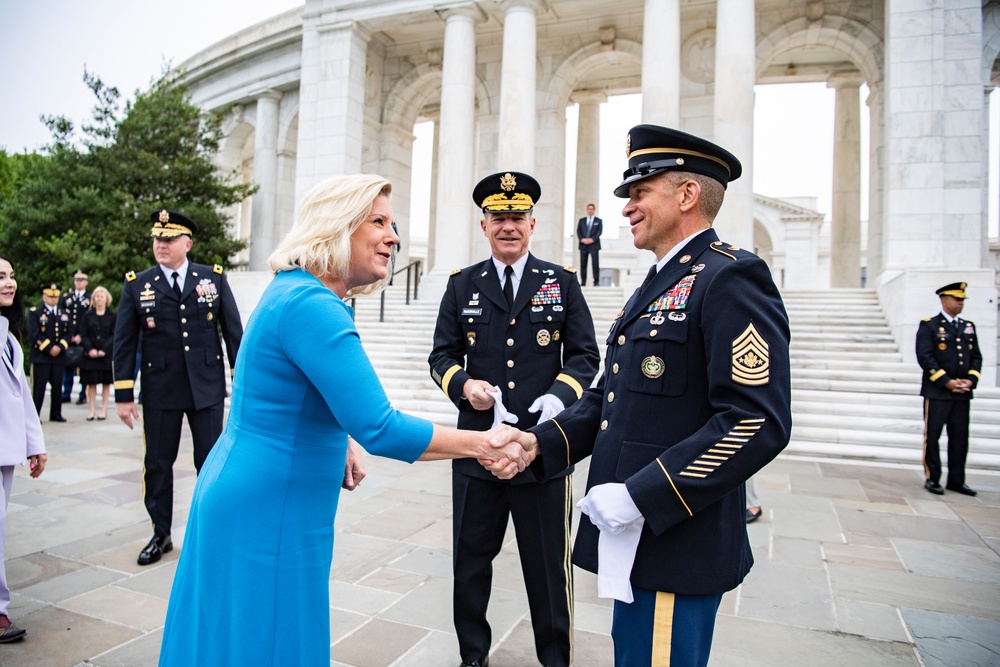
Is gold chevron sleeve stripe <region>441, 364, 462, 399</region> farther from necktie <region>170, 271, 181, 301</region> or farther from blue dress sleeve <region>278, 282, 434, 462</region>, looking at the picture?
necktie <region>170, 271, 181, 301</region>

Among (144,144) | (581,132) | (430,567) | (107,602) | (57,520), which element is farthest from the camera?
(581,132)

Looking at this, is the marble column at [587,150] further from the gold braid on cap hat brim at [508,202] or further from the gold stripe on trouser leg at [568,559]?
the gold stripe on trouser leg at [568,559]

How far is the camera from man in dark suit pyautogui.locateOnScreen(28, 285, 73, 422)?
35.0 ft

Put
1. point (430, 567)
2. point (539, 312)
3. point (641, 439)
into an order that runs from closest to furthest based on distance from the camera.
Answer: point (641, 439) < point (539, 312) < point (430, 567)

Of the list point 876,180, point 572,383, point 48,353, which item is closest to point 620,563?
point 572,383

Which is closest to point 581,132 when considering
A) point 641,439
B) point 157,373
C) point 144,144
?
point 144,144

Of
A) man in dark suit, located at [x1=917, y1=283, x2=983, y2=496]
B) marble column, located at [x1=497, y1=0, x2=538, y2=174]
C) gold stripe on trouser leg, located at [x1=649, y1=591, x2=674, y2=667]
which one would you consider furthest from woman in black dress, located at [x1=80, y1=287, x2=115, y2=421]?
man in dark suit, located at [x1=917, y1=283, x2=983, y2=496]

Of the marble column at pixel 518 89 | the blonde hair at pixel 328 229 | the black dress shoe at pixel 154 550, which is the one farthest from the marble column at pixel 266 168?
the blonde hair at pixel 328 229

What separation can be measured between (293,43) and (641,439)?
24.4 m

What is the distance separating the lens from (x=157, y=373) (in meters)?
4.65

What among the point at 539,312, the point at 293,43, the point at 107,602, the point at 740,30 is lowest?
the point at 107,602

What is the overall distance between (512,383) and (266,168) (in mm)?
22953

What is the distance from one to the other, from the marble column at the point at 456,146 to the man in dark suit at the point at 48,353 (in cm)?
812

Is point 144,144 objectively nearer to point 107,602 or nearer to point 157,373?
point 157,373
